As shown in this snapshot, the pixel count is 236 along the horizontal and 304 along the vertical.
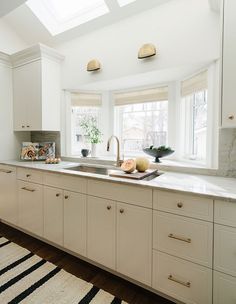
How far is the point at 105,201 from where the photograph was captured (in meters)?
1.66

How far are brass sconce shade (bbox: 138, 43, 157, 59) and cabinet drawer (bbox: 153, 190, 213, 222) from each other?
141 cm

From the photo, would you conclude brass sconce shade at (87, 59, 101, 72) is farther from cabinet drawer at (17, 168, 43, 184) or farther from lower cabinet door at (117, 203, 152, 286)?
lower cabinet door at (117, 203, 152, 286)

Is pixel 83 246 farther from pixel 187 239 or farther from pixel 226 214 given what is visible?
pixel 226 214

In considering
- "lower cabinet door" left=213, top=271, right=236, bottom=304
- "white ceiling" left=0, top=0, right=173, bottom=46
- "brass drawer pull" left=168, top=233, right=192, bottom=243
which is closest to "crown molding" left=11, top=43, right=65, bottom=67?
"white ceiling" left=0, top=0, right=173, bottom=46

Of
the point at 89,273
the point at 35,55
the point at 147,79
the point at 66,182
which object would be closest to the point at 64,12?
the point at 35,55

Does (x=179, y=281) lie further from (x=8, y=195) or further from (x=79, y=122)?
(x=79, y=122)

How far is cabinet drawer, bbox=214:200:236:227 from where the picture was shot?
1.16 meters

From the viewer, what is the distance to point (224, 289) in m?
1.20

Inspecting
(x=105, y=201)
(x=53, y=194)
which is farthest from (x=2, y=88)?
(x=105, y=201)

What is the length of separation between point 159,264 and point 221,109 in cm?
121

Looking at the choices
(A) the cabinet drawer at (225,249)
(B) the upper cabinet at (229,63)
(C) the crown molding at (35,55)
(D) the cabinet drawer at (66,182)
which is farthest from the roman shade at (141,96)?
(A) the cabinet drawer at (225,249)

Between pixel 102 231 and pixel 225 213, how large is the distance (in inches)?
38.6

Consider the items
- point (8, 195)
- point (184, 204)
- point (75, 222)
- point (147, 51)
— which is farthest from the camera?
point (8, 195)

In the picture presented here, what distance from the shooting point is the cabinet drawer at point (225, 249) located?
1.17 m
